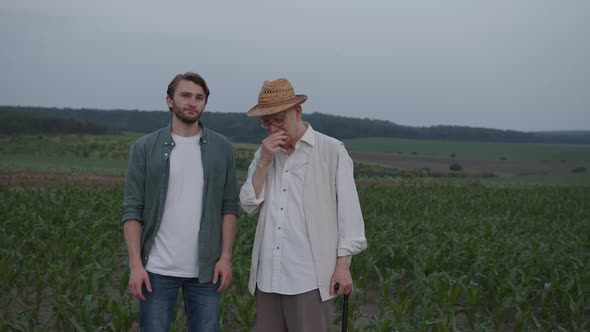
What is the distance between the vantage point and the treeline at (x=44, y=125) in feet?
153

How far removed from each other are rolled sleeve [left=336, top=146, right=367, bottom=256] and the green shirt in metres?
0.57

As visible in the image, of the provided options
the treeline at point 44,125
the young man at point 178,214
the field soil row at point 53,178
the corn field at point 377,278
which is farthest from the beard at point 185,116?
the treeline at point 44,125

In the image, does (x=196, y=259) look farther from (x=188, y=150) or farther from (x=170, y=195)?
(x=188, y=150)

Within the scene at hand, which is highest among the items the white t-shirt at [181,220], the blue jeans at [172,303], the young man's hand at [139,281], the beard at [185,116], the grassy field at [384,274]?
the beard at [185,116]

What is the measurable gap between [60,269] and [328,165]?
4.14 meters

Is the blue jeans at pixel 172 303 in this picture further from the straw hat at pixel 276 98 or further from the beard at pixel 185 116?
the straw hat at pixel 276 98

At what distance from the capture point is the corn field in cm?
512

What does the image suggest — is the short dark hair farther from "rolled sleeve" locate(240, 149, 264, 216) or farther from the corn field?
the corn field

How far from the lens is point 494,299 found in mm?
6945

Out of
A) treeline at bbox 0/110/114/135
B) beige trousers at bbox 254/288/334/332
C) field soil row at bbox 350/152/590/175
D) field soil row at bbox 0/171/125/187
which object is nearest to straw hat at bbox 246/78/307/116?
beige trousers at bbox 254/288/334/332

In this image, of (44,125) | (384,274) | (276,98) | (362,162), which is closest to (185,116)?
(276,98)

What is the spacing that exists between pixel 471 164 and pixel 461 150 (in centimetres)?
1607

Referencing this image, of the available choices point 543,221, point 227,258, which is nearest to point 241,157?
point 543,221

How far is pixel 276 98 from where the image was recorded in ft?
9.09
